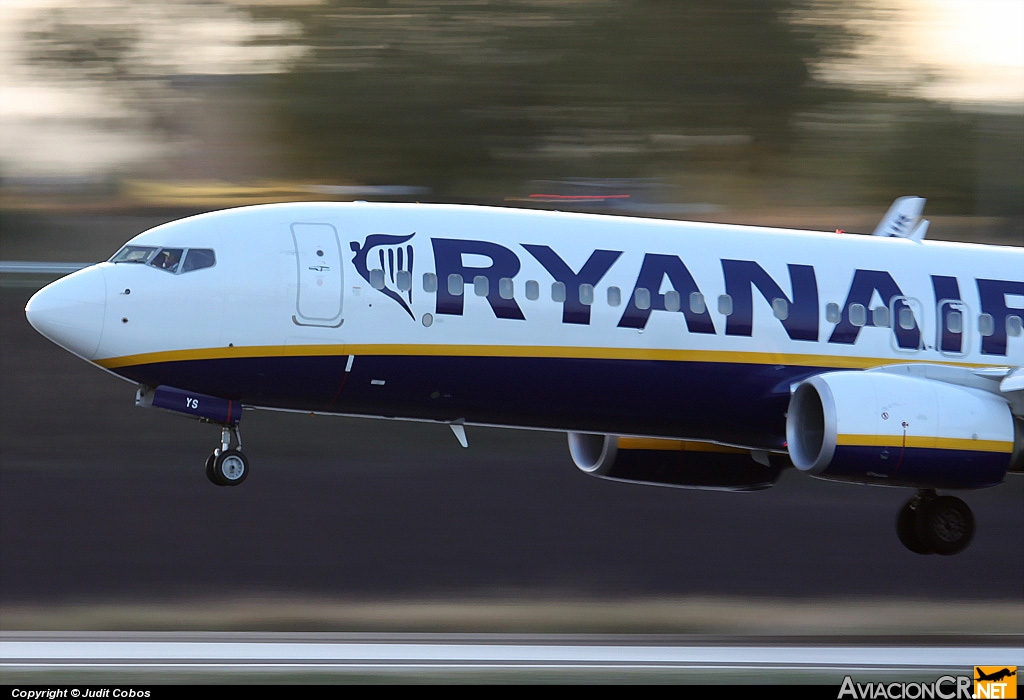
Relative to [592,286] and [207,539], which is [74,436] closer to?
[207,539]

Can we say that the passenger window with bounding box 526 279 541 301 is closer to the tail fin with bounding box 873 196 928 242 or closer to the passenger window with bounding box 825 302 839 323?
the passenger window with bounding box 825 302 839 323

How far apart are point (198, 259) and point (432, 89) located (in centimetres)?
1409

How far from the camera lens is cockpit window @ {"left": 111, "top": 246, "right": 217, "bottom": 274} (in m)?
16.2

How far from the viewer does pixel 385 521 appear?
2459 centimetres

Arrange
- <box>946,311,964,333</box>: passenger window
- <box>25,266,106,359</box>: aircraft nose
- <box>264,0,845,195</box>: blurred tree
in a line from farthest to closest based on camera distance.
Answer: <box>264,0,845,195</box>: blurred tree
<box>946,311,964,333</box>: passenger window
<box>25,266,106,359</box>: aircraft nose

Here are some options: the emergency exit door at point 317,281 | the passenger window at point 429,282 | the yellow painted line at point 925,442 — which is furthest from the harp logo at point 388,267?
the yellow painted line at point 925,442

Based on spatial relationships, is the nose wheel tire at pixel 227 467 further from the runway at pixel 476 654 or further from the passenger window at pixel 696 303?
the passenger window at pixel 696 303

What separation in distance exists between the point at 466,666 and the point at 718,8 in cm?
2083

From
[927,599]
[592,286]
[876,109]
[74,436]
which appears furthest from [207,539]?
[876,109]

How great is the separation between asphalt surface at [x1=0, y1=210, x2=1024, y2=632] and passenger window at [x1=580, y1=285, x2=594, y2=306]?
7.40 metres

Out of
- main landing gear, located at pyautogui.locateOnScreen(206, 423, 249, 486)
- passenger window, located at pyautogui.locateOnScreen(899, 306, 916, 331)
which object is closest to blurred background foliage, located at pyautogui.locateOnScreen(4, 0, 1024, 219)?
passenger window, located at pyautogui.locateOnScreen(899, 306, 916, 331)

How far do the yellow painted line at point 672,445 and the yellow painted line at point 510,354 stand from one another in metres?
2.67

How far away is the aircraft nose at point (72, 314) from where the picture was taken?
15523 millimetres

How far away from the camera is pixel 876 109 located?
33062 millimetres
